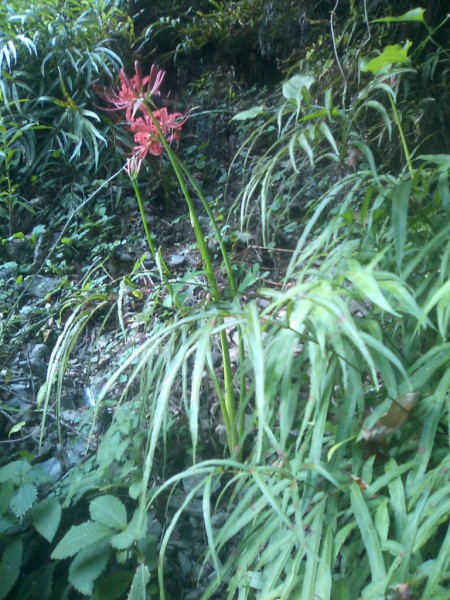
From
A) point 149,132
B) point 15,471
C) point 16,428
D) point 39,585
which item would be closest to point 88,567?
point 39,585

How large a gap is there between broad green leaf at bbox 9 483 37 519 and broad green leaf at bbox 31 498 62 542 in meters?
0.02

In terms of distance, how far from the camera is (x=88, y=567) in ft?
3.92

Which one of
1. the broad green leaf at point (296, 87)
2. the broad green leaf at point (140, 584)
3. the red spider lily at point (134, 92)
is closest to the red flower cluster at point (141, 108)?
the red spider lily at point (134, 92)

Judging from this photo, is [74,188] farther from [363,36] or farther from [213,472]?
[213,472]

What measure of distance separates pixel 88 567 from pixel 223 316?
0.62 meters

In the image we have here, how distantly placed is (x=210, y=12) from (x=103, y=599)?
256cm

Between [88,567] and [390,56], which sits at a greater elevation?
[390,56]

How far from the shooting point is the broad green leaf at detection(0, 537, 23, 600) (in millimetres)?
1230

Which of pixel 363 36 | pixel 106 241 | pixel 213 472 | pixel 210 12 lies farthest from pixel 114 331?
pixel 210 12

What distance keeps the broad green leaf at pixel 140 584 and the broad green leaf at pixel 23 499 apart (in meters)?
0.29

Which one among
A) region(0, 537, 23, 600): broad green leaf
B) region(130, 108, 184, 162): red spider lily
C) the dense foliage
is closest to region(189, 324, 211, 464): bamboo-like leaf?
the dense foliage

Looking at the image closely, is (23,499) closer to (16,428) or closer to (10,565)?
(10,565)

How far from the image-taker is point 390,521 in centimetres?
96

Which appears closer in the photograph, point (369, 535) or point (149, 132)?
point (369, 535)
